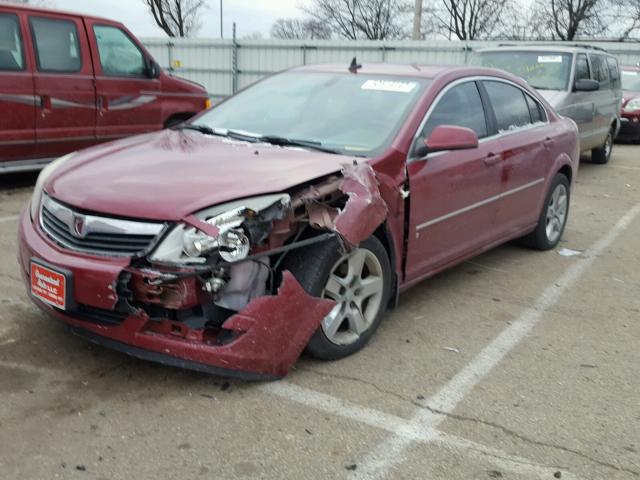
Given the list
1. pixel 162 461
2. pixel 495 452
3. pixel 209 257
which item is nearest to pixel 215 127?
pixel 209 257

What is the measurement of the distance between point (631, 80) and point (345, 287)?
14273 millimetres

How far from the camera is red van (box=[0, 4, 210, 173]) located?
728 centimetres

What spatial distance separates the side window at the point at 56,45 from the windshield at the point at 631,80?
40.0 ft

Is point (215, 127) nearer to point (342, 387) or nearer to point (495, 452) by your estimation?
point (342, 387)

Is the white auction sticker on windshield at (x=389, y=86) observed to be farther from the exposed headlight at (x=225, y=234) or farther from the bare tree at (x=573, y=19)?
the bare tree at (x=573, y=19)

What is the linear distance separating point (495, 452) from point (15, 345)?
2.54 m

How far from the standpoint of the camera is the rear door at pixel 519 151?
16.8 ft

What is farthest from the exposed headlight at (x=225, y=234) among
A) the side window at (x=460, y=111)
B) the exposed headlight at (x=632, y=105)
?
the exposed headlight at (x=632, y=105)

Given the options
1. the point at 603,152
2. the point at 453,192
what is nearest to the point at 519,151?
the point at 453,192

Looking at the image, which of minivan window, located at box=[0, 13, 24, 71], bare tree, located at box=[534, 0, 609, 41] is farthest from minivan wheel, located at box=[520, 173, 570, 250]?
bare tree, located at box=[534, 0, 609, 41]

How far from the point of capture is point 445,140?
4.05 meters

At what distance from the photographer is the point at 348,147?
13.2 feet

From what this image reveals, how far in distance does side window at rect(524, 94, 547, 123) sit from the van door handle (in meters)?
1.00

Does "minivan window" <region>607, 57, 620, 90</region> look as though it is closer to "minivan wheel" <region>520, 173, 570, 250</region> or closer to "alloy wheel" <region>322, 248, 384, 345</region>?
"minivan wheel" <region>520, 173, 570, 250</region>
